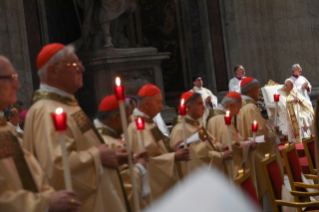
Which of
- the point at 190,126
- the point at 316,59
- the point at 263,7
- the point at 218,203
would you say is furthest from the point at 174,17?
the point at 218,203

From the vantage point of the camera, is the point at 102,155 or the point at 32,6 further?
the point at 32,6

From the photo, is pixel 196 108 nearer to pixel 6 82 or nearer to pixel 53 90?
pixel 53 90

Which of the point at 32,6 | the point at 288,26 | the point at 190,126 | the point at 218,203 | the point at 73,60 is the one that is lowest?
the point at 190,126

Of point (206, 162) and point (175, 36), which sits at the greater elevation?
point (175, 36)

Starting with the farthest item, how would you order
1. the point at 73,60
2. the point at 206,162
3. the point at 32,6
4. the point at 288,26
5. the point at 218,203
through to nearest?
the point at 288,26
the point at 32,6
the point at 206,162
the point at 73,60
the point at 218,203


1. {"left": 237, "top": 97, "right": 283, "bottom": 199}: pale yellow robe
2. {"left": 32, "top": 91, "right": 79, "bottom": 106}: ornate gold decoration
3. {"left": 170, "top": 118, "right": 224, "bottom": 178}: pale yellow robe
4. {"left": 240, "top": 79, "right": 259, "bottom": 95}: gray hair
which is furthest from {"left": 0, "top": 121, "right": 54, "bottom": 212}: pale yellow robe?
{"left": 240, "top": 79, "right": 259, "bottom": 95}: gray hair

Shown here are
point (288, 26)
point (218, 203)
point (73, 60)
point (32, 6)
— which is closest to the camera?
point (218, 203)

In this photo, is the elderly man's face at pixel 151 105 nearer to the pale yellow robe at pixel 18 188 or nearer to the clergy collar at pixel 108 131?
the clergy collar at pixel 108 131

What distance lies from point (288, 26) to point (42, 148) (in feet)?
35.8

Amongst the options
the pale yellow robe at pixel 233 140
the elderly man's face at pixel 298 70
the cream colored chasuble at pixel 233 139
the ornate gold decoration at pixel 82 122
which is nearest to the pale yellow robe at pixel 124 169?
the ornate gold decoration at pixel 82 122

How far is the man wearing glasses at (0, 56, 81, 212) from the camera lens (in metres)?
2.12

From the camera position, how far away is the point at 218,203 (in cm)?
67

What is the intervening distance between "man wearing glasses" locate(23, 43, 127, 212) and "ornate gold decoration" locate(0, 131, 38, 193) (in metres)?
0.22

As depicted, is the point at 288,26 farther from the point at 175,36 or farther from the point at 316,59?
the point at 175,36
